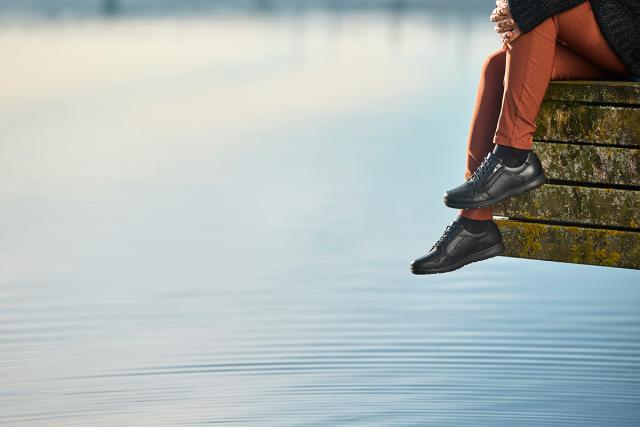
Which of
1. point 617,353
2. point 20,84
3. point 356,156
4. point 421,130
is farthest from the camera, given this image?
point 20,84

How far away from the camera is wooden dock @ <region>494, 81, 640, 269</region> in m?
5.07

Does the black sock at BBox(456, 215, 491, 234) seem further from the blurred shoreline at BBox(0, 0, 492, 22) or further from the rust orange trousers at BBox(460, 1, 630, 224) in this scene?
the blurred shoreline at BBox(0, 0, 492, 22)

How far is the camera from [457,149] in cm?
1116

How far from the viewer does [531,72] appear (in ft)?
16.3

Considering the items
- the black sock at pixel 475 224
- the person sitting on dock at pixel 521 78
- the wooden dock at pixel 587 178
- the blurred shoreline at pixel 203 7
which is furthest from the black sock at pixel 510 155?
the blurred shoreline at pixel 203 7

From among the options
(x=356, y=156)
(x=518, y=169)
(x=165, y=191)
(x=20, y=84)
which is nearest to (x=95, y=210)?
(x=165, y=191)

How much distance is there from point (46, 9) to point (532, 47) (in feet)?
68.8

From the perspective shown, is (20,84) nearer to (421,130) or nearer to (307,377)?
(421,130)

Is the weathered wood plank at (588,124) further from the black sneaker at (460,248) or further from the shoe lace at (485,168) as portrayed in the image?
the black sneaker at (460,248)

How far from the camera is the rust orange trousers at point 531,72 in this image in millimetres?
4957

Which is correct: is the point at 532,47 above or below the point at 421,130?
above

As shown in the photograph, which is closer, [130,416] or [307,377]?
[130,416]

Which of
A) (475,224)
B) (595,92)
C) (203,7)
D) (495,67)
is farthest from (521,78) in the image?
(203,7)

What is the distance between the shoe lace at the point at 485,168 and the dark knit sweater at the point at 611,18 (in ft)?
1.31
